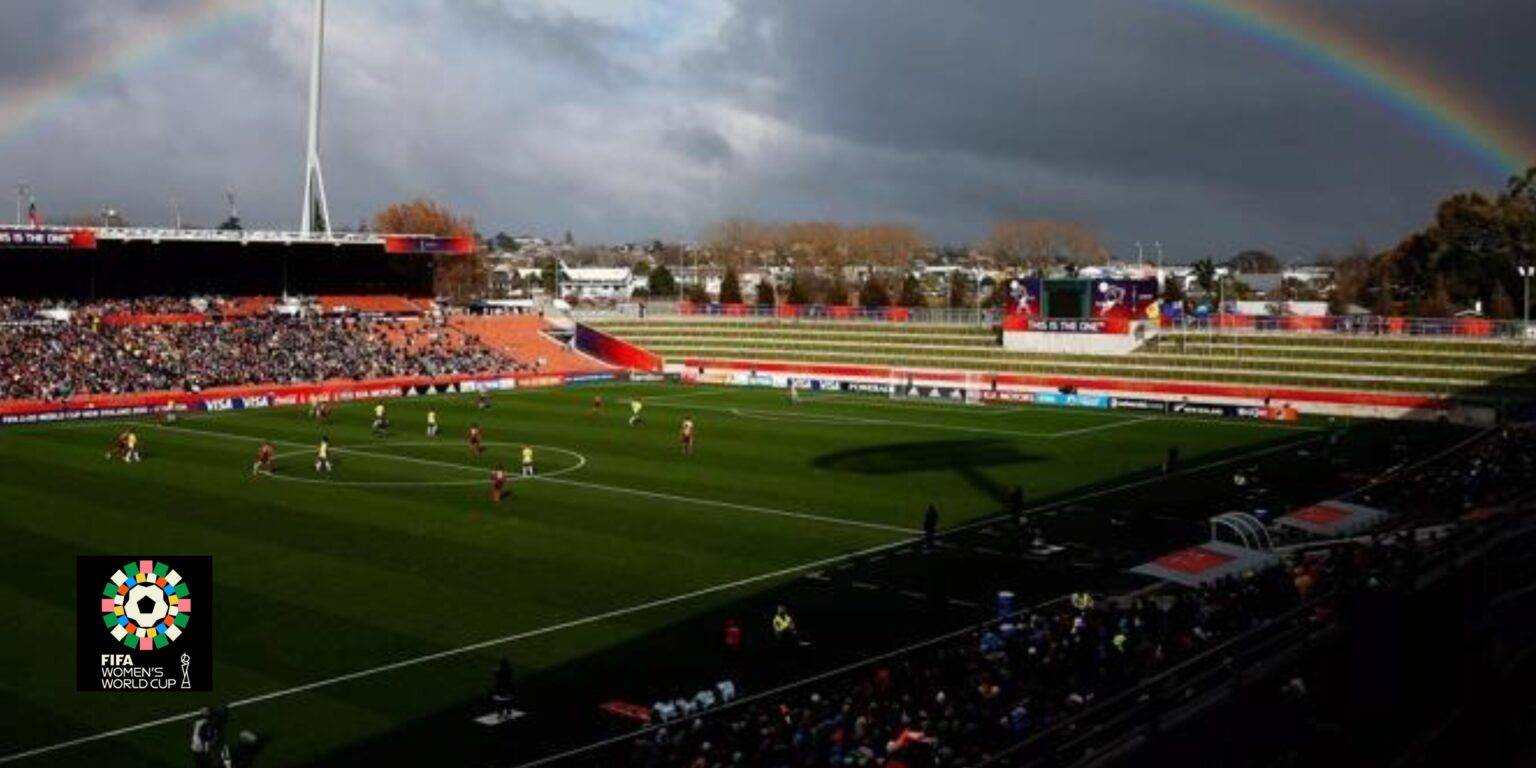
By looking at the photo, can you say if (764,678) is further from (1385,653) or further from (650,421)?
(650,421)

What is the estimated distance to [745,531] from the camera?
39.2m

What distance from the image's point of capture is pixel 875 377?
90750mm

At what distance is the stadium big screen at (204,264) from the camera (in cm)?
8900

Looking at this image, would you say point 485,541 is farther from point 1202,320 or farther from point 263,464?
point 1202,320

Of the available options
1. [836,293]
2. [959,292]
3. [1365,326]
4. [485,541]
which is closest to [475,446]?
[485,541]

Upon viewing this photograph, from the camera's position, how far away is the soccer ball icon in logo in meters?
17.0

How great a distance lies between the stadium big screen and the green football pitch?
26.3 metres

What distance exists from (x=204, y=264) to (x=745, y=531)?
241ft

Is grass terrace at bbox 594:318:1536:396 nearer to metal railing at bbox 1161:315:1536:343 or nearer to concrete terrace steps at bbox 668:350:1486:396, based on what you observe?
concrete terrace steps at bbox 668:350:1486:396

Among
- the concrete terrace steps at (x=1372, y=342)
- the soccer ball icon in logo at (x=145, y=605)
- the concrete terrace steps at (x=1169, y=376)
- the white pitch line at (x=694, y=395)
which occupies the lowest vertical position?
the white pitch line at (x=694, y=395)

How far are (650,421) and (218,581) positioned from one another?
1495 inches

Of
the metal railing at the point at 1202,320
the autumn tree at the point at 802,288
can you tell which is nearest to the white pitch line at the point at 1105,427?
the metal railing at the point at 1202,320

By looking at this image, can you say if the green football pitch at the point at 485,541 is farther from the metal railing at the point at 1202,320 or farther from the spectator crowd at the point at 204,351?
the metal railing at the point at 1202,320

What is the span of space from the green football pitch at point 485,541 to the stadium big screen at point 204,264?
86.2 ft
